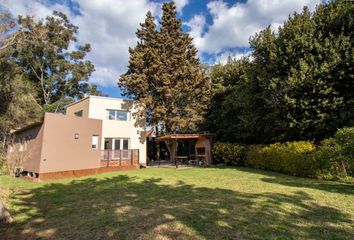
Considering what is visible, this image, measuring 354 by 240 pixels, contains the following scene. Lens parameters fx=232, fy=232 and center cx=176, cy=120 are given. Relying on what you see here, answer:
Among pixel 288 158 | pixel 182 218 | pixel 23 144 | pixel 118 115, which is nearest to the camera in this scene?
pixel 182 218

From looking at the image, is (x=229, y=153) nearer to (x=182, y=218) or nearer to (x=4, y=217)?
(x=182, y=218)

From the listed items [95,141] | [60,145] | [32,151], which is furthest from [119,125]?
[32,151]

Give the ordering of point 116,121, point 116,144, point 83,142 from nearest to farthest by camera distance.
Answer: point 83,142, point 116,144, point 116,121

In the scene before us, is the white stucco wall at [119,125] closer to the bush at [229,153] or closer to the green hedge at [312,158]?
the bush at [229,153]

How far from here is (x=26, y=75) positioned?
102 ft

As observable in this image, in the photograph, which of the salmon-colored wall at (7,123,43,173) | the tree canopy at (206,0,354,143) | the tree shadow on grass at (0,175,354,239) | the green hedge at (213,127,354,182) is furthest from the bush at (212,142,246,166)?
the salmon-colored wall at (7,123,43,173)

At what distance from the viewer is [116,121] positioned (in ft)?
67.7

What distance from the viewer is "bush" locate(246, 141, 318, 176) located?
11.8m

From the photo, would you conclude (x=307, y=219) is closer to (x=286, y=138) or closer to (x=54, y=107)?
(x=286, y=138)

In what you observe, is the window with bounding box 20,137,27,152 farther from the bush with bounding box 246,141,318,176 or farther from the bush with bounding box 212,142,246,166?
the bush with bounding box 246,141,318,176

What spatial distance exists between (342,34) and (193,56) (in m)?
15.7

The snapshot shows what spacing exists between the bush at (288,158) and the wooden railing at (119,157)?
976 centimetres

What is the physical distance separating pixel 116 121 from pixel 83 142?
468 cm

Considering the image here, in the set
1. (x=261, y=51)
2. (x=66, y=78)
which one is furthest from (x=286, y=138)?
(x=66, y=78)
